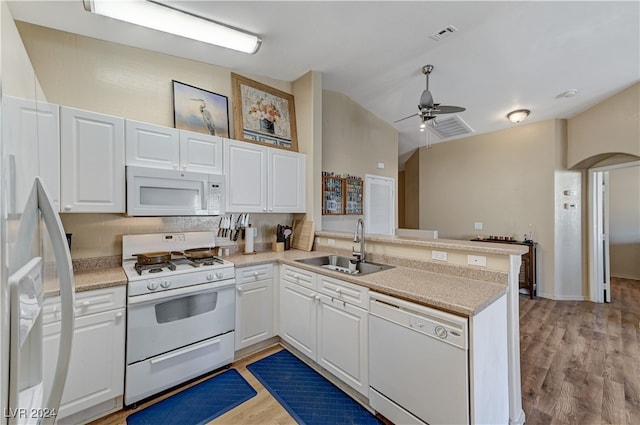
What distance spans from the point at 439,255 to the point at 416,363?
863mm

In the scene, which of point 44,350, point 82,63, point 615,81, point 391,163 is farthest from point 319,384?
point 615,81

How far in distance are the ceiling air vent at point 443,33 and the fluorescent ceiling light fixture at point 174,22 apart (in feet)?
5.63

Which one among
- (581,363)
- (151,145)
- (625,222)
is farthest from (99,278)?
(625,222)

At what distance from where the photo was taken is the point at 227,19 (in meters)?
2.26

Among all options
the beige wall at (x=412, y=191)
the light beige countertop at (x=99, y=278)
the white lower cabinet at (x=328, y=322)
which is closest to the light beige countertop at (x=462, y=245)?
the white lower cabinet at (x=328, y=322)

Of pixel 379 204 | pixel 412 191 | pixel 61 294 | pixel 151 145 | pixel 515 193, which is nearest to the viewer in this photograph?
pixel 61 294

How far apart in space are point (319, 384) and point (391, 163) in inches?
159

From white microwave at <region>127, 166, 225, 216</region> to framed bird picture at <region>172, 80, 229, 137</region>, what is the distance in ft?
1.96

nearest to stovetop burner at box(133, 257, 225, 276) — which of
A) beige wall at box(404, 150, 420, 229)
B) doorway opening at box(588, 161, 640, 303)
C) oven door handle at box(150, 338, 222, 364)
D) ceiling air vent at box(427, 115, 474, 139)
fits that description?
oven door handle at box(150, 338, 222, 364)

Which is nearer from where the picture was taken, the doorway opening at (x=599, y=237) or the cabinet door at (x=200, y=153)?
the cabinet door at (x=200, y=153)

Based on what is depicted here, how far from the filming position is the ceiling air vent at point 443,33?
8.30 ft

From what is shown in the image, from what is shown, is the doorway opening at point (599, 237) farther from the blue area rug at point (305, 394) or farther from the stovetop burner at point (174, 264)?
the stovetop burner at point (174, 264)

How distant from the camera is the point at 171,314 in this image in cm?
204

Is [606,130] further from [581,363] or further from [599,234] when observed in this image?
[581,363]
